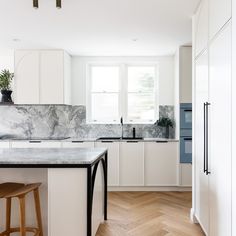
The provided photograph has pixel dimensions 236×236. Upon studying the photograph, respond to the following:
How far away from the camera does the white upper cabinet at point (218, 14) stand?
6.73 ft

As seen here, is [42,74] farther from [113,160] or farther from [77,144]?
[113,160]

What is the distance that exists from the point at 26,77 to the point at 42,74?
0.99ft

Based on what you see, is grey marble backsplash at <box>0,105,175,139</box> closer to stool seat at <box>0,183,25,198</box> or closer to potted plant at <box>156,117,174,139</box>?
potted plant at <box>156,117,174,139</box>

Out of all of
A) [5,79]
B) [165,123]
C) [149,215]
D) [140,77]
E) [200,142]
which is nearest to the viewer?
[200,142]

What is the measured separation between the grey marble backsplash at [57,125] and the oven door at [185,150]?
698mm

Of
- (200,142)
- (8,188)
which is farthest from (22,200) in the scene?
(200,142)

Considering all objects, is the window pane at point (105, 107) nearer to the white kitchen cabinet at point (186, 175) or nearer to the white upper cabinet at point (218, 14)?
the white kitchen cabinet at point (186, 175)

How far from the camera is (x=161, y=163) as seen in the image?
4.93 meters

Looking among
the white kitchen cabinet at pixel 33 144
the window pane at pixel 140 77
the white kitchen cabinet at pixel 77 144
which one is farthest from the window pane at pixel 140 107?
the white kitchen cabinet at pixel 33 144

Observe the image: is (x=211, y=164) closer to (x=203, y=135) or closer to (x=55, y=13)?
(x=203, y=135)

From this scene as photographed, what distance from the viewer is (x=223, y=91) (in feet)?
7.09

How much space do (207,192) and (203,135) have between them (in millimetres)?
573

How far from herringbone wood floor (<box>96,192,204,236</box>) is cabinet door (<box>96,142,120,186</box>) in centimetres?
24

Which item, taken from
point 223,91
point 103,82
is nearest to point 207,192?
point 223,91
